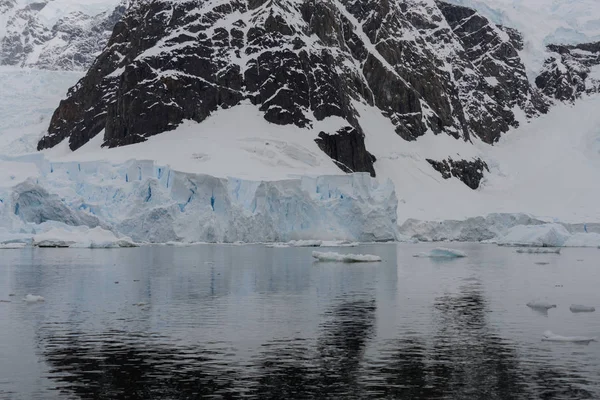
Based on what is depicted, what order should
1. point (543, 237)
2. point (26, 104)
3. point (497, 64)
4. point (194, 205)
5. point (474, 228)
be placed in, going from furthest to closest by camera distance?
point (497, 64) → point (26, 104) → point (474, 228) → point (543, 237) → point (194, 205)

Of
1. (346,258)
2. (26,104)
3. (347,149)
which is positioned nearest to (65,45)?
(26,104)

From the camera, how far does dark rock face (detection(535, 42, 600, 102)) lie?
163 meters

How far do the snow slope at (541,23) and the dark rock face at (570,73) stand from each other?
2705mm

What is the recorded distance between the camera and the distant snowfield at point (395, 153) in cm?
9550

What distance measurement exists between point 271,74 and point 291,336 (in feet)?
315

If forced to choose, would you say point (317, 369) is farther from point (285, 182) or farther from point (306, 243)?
point (285, 182)

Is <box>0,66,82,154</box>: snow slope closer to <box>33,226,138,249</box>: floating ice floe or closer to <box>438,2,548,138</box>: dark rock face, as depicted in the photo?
<box>33,226,138,249</box>: floating ice floe

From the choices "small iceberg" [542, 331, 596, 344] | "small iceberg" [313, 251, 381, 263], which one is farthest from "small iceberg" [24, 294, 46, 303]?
"small iceberg" [313, 251, 381, 263]

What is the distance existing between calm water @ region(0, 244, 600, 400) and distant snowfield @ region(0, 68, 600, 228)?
44.0 m

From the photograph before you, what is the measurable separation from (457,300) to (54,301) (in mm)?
13567

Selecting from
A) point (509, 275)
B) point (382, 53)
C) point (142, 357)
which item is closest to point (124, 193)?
point (509, 275)

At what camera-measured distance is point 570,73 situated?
163375mm

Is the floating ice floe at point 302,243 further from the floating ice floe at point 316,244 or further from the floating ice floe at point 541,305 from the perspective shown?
the floating ice floe at point 541,305

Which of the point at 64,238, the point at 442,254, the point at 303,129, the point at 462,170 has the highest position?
the point at 303,129
